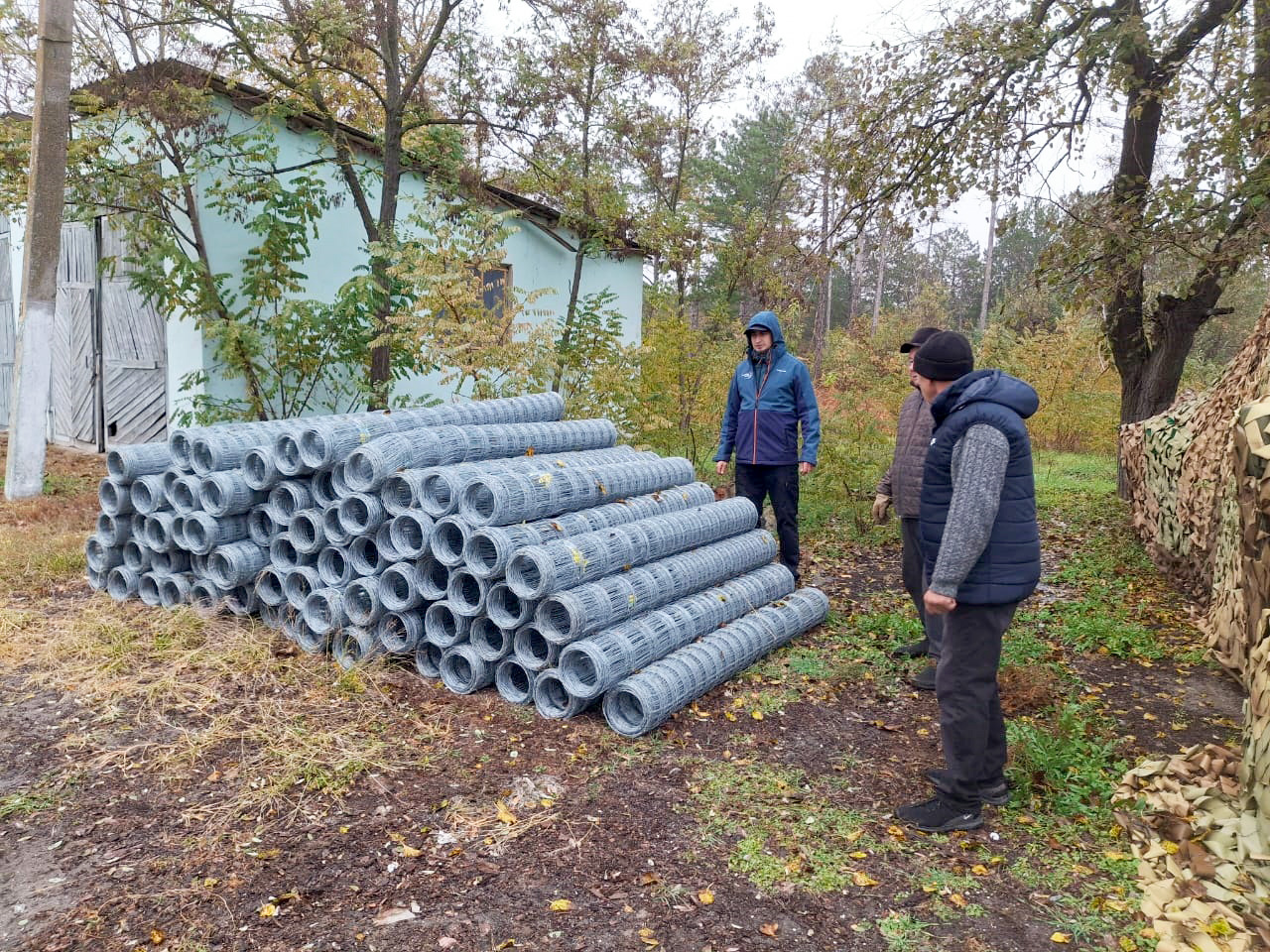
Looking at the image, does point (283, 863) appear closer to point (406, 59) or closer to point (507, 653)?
point (507, 653)

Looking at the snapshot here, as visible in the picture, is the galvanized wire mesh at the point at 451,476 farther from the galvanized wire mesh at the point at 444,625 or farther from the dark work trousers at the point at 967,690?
the dark work trousers at the point at 967,690

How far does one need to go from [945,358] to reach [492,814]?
2677 mm

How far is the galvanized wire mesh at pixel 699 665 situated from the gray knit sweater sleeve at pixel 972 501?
64.9 inches

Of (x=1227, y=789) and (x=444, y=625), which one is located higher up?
(x=444, y=625)

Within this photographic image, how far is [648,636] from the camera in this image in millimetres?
4617

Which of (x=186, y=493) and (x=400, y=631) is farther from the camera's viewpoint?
(x=186, y=493)

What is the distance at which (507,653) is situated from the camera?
4699 millimetres

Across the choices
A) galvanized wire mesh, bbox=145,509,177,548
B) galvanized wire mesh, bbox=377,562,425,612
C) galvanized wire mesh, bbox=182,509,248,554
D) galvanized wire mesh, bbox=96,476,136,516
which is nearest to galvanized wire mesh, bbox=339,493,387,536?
galvanized wire mesh, bbox=377,562,425,612

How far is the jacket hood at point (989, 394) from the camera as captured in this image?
10.8 ft

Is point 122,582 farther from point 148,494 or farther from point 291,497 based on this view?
point 291,497

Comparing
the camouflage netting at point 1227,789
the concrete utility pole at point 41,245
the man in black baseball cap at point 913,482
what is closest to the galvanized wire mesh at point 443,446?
the man in black baseball cap at point 913,482

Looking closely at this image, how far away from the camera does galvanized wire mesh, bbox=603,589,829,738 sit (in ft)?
14.1

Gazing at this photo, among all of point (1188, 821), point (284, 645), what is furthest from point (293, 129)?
point (1188, 821)

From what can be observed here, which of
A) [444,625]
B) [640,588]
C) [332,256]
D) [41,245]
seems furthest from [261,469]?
[332,256]
